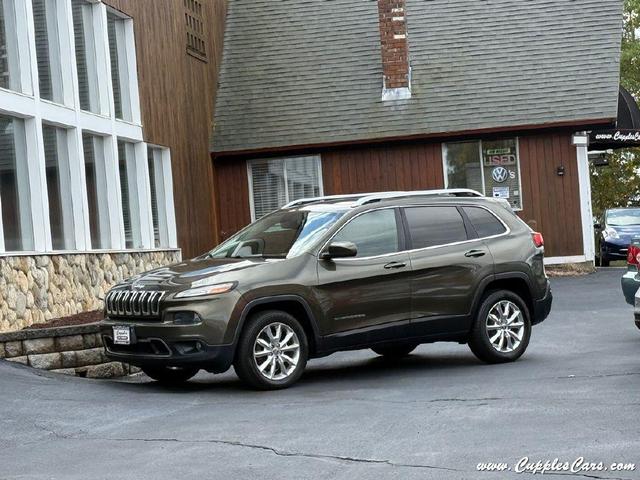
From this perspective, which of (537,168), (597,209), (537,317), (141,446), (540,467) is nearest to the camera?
(540,467)

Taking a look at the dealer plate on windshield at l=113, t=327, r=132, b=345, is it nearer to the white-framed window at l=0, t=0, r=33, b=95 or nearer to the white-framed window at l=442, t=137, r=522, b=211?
the white-framed window at l=0, t=0, r=33, b=95

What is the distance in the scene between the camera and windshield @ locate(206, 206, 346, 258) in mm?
11727

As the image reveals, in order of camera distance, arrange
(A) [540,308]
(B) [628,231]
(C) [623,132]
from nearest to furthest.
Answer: (A) [540,308] < (B) [628,231] < (C) [623,132]

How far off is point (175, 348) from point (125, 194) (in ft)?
32.4

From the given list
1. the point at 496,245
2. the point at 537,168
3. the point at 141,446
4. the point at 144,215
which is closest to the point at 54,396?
the point at 141,446

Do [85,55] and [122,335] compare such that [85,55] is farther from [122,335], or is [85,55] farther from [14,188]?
[122,335]

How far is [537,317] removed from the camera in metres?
13.0

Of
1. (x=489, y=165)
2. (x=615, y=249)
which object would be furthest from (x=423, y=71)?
(x=615, y=249)

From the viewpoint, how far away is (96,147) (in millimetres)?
18969

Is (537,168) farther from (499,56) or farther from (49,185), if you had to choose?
(49,185)

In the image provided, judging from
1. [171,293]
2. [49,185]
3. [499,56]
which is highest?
[499,56]

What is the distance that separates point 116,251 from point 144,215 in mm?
2065

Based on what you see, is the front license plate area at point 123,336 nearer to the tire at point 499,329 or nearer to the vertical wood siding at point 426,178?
the tire at point 499,329

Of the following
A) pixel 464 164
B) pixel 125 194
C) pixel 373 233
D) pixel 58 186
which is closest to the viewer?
pixel 373 233
